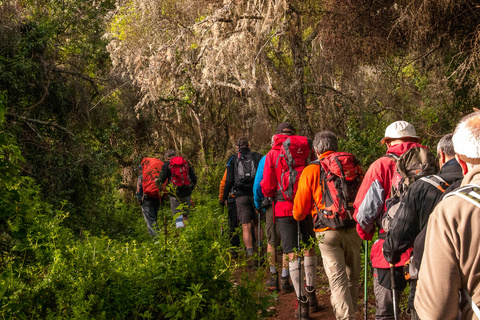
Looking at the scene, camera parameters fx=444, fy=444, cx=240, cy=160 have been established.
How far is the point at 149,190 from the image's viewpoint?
8.20 m

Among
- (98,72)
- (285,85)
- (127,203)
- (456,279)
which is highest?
(98,72)

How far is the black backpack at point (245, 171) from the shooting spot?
7091 millimetres

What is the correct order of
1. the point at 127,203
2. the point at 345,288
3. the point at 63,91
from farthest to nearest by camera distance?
1. the point at 127,203
2. the point at 63,91
3. the point at 345,288

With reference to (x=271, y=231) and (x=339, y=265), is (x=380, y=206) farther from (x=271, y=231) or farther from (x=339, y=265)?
(x=271, y=231)

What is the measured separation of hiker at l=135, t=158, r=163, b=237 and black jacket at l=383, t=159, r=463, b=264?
5.71m

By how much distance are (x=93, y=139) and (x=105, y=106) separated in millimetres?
877

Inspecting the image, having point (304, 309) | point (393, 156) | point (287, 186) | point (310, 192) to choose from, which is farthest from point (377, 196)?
point (304, 309)

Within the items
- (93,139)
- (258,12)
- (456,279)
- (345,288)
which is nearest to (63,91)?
(93,139)

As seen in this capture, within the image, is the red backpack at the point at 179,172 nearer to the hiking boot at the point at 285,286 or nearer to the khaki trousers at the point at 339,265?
the hiking boot at the point at 285,286

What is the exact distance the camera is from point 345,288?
4262 millimetres

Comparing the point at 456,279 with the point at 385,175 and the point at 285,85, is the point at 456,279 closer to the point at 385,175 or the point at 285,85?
the point at 385,175

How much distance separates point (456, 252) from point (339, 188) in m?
2.45

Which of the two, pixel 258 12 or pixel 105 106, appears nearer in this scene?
pixel 258 12

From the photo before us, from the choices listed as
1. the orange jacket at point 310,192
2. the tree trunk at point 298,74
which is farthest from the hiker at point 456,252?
the tree trunk at point 298,74
